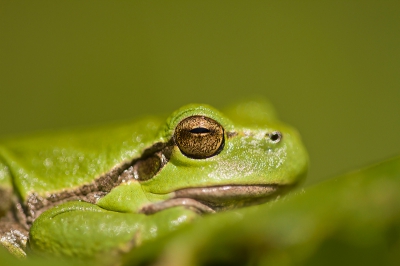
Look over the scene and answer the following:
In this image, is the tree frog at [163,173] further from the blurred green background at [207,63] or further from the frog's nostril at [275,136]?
the blurred green background at [207,63]

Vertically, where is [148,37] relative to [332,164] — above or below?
above

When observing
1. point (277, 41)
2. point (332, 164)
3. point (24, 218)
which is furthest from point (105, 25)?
point (24, 218)

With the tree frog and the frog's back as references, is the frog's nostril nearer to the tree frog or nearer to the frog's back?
the tree frog

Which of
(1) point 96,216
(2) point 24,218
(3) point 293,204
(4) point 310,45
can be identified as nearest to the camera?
(3) point 293,204

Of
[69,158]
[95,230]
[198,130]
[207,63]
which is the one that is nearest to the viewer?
[95,230]

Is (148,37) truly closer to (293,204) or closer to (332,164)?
(332,164)

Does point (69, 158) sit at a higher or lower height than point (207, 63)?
lower

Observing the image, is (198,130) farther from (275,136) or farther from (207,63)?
(207,63)

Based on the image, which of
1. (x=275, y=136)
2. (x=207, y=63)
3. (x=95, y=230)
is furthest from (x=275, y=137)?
(x=207, y=63)
